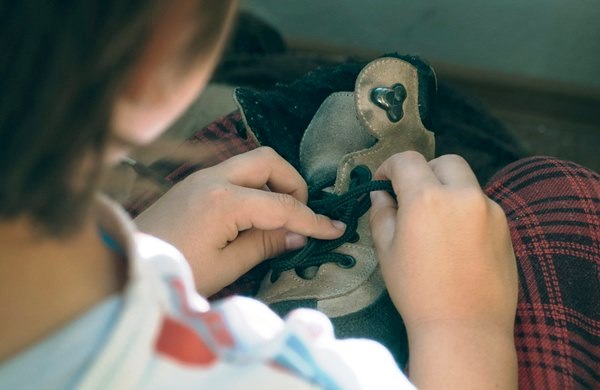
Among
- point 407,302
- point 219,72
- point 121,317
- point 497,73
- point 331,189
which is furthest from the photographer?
point 497,73

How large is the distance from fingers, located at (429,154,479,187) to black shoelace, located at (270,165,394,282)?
0.04 meters

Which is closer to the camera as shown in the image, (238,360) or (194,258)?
(238,360)

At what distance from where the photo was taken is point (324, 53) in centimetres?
131

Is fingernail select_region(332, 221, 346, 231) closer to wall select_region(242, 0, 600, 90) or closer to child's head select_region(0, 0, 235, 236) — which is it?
child's head select_region(0, 0, 235, 236)

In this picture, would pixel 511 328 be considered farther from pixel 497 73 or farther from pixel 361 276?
pixel 497 73

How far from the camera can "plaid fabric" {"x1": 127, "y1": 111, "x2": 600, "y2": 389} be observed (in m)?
0.62

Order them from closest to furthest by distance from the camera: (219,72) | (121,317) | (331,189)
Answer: (121,317) → (331,189) → (219,72)

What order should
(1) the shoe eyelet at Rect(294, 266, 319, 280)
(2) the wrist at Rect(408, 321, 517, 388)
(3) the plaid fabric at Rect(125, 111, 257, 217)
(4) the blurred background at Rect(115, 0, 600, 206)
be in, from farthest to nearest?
(4) the blurred background at Rect(115, 0, 600, 206) < (3) the plaid fabric at Rect(125, 111, 257, 217) < (1) the shoe eyelet at Rect(294, 266, 319, 280) < (2) the wrist at Rect(408, 321, 517, 388)

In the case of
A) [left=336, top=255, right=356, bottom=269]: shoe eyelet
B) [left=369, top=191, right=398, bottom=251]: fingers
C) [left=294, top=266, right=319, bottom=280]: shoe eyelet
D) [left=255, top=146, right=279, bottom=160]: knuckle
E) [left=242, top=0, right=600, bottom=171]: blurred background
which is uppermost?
[left=255, top=146, right=279, bottom=160]: knuckle

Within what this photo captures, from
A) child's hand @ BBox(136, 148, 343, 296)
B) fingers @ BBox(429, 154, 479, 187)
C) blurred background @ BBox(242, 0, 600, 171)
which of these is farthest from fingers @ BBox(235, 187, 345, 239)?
blurred background @ BBox(242, 0, 600, 171)

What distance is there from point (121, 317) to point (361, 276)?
318 millimetres

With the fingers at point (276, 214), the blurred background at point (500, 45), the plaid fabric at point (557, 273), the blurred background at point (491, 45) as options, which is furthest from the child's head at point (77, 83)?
the blurred background at point (500, 45)

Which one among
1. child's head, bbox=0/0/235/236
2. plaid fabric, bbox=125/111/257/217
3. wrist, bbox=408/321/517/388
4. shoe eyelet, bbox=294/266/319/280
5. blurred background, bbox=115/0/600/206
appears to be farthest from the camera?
blurred background, bbox=115/0/600/206

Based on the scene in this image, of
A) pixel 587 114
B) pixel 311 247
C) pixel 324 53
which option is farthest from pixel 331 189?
pixel 587 114
